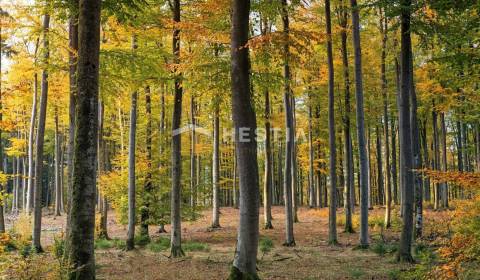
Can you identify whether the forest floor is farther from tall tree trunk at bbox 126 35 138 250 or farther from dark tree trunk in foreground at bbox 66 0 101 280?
dark tree trunk in foreground at bbox 66 0 101 280

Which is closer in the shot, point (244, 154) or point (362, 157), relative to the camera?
point (244, 154)

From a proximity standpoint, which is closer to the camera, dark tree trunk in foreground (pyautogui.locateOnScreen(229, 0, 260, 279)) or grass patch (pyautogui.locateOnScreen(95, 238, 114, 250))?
dark tree trunk in foreground (pyautogui.locateOnScreen(229, 0, 260, 279))

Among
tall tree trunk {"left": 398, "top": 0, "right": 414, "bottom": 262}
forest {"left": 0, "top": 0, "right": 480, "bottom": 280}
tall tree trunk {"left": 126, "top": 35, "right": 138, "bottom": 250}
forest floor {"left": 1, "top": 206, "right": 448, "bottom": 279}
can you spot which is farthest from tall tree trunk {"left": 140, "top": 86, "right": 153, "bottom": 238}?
tall tree trunk {"left": 398, "top": 0, "right": 414, "bottom": 262}

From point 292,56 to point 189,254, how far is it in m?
7.30

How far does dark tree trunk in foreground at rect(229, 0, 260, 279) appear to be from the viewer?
8.16m

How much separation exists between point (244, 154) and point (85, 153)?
10.3 feet

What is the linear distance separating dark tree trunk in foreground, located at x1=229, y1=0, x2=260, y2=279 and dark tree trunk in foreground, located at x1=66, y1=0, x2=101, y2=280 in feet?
9.29

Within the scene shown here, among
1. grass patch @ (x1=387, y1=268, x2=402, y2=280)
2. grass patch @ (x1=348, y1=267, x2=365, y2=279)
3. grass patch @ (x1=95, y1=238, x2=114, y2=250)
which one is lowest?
grass patch @ (x1=95, y1=238, x2=114, y2=250)

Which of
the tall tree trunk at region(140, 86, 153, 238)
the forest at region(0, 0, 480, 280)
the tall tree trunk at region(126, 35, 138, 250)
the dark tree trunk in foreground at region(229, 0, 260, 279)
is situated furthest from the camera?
the tall tree trunk at region(140, 86, 153, 238)

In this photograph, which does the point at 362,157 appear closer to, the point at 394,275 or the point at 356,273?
the point at 356,273

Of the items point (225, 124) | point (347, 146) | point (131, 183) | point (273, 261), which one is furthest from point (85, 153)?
point (225, 124)

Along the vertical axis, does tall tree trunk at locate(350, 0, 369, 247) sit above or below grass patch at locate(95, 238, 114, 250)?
above

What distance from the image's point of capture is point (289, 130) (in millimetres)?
14953

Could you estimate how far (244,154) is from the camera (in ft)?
27.7
